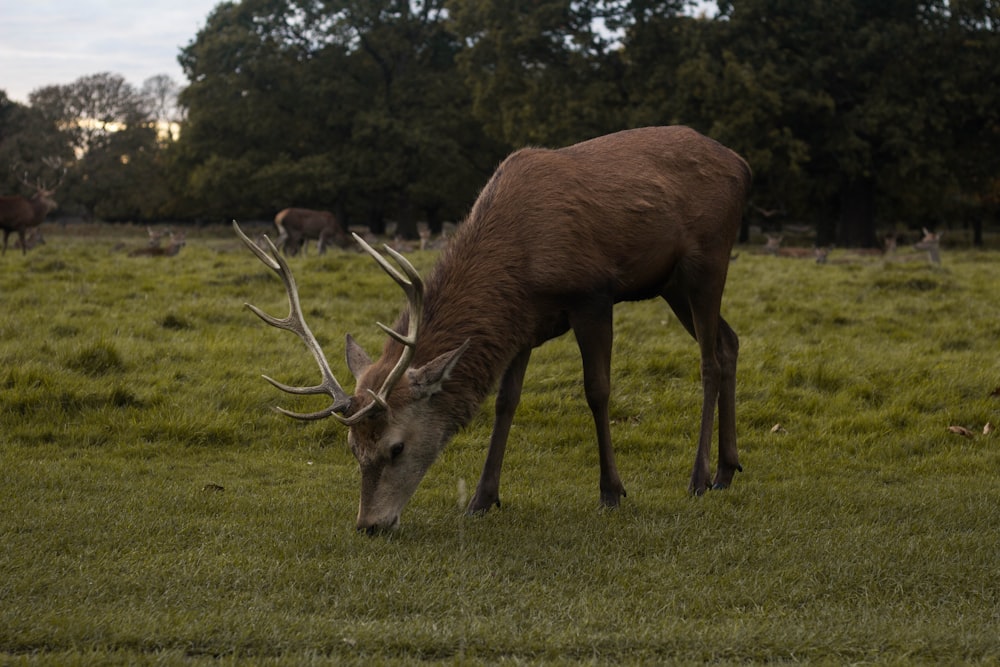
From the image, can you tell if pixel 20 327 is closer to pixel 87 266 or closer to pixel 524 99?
pixel 87 266

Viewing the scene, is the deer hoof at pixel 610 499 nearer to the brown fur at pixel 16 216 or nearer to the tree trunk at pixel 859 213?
the brown fur at pixel 16 216

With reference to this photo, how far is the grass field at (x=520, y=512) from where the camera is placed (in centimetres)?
339

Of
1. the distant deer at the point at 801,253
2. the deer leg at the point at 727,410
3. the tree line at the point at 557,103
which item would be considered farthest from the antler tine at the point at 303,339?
the tree line at the point at 557,103

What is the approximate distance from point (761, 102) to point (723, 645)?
2437 centimetres

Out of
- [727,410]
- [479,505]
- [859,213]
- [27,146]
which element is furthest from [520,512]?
[27,146]

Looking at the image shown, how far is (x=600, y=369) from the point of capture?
514 cm

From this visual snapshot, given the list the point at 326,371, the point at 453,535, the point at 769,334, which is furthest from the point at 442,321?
the point at 769,334

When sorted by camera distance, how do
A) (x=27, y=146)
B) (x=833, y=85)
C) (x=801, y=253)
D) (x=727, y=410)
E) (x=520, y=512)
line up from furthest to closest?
(x=27, y=146) → (x=833, y=85) → (x=801, y=253) → (x=727, y=410) → (x=520, y=512)

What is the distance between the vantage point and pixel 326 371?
4.57 metres

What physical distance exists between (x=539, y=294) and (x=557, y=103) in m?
25.7

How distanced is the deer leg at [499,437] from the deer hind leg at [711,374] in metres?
1.01

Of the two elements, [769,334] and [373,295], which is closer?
[769,334]

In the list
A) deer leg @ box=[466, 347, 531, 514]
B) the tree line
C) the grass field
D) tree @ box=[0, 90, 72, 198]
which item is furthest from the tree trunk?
tree @ box=[0, 90, 72, 198]

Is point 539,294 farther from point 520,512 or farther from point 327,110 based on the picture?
point 327,110
